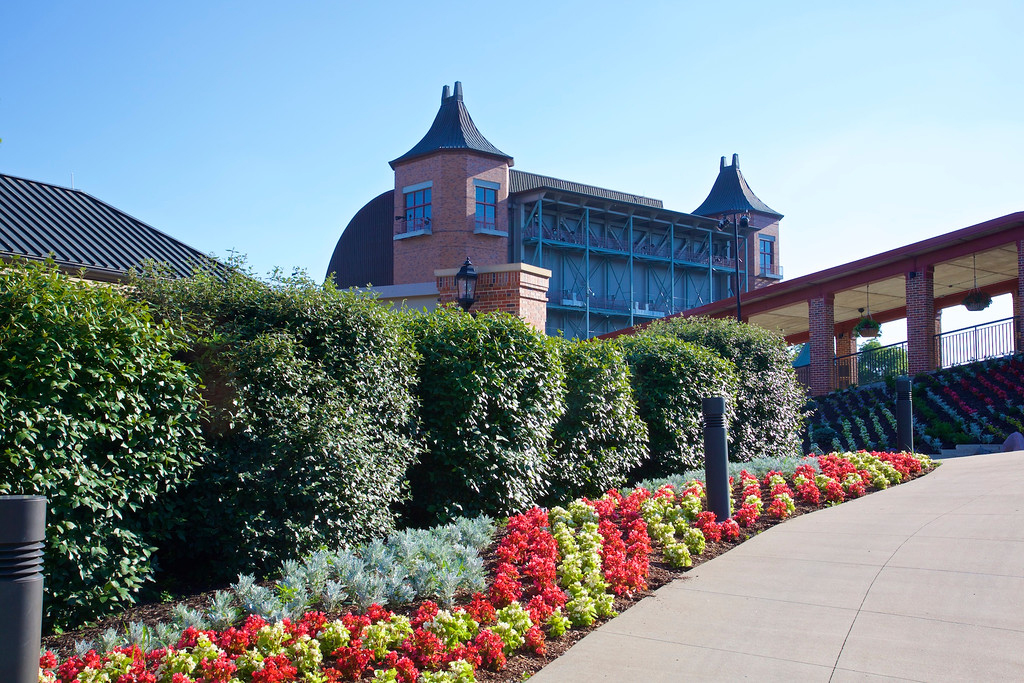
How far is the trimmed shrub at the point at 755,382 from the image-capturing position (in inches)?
479

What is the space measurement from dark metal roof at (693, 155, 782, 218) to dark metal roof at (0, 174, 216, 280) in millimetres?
44046

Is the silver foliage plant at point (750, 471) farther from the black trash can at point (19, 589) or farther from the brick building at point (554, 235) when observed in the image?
A: the brick building at point (554, 235)

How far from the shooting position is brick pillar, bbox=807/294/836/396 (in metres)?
24.9

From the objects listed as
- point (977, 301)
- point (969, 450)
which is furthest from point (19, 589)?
point (977, 301)

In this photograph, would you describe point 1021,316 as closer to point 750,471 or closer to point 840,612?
point 750,471

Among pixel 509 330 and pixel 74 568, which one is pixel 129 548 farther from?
pixel 509 330

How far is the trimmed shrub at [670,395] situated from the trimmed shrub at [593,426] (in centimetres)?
71

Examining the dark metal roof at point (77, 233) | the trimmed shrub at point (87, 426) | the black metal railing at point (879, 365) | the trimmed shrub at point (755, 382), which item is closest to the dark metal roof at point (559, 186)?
the black metal railing at point (879, 365)

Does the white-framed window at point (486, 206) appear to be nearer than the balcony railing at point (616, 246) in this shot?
Yes

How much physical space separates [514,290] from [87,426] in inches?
307

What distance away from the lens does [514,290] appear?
1209 cm

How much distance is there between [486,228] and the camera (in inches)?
1575

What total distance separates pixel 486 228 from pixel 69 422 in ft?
117

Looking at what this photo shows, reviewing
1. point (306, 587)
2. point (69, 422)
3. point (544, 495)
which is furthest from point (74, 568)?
point (544, 495)
